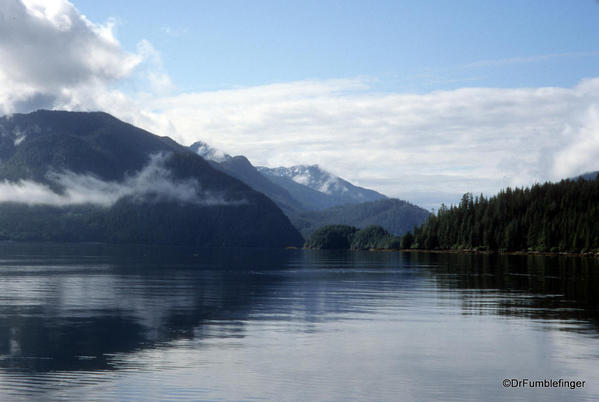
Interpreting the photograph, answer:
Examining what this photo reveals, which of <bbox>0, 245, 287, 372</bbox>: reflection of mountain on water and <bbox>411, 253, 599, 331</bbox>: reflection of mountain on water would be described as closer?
<bbox>0, 245, 287, 372</bbox>: reflection of mountain on water

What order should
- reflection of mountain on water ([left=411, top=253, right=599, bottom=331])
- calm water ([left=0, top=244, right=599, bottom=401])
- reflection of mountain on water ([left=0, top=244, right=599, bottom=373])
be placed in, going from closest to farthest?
calm water ([left=0, top=244, right=599, bottom=401]) → reflection of mountain on water ([left=0, top=244, right=599, bottom=373]) → reflection of mountain on water ([left=411, top=253, right=599, bottom=331])

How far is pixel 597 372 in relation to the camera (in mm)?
33812

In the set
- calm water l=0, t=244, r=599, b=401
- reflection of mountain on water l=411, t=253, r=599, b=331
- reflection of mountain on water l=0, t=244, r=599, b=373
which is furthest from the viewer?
reflection of mountain on water l=411, t=253, r=599, b=331

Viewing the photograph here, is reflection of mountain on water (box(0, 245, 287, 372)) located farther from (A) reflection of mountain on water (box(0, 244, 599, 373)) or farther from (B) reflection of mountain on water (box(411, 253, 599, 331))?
(B) reflection of mountain on water (box(411, 253, 599, 331))

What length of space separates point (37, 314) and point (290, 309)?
900 inches

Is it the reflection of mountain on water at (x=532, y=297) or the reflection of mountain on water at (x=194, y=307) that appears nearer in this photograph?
the reflection of mountain on water at (x=194, y=307)

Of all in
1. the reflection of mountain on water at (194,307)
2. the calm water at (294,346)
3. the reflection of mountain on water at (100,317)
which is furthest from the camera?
the reflection of mountain on water at (194,307)

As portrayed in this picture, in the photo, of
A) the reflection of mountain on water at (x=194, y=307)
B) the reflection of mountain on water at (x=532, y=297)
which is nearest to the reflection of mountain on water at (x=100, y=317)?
the reflection of mountain on water at (x=194, y=307)

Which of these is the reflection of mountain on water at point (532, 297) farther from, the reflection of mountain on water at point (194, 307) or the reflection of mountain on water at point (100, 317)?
the reflection of mountain on water at point (100, 317)

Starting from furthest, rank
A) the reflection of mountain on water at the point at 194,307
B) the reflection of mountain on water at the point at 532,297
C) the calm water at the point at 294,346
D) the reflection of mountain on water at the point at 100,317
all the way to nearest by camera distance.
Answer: the reflection of mountain on water at the point at 532,297, the reflection of mountain on water at the point at 194,307, the reflection of mountain on water at the point at 100,317, the calm water at the point at 294,346

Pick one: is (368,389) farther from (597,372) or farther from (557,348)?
(557,348)

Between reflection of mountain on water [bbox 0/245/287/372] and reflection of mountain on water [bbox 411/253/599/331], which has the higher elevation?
reflection of mountain on water [bbox 411/253/599/331]

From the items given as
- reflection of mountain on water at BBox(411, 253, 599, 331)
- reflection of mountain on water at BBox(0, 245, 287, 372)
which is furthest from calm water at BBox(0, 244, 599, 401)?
reflection of mountain on water at BBox(411, 253, 599, 331)

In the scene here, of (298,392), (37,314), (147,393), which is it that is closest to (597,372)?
(298,392)
